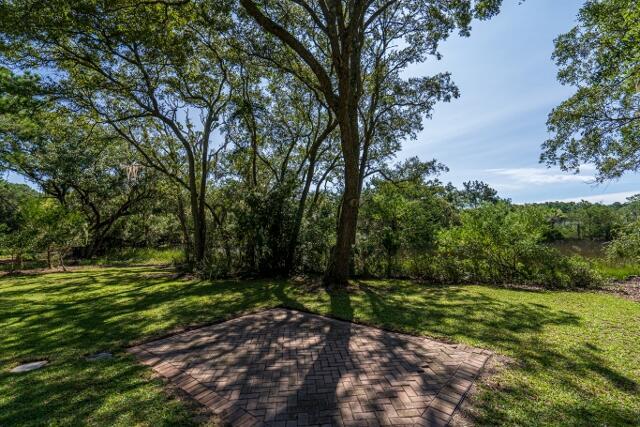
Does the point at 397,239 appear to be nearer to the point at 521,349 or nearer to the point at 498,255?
the point at 498,255

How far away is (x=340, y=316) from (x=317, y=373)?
2.26 metres

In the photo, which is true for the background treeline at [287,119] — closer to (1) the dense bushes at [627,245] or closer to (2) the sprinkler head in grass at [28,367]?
(1) the dense bushes at [627,245]

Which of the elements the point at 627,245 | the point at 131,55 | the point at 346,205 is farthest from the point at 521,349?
the point at 131,55

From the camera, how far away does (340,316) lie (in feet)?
18.1

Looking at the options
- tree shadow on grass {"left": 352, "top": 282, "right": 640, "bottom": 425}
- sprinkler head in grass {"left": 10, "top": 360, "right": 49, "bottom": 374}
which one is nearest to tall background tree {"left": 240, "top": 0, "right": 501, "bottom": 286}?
tree shadow on grass {"left": 352, "top": 282, "right": 640, "bottom": 425}

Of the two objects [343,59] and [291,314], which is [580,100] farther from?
[291,314]

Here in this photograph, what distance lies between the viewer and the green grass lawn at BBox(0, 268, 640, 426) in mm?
2641

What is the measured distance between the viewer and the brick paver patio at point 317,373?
2574 millimetres

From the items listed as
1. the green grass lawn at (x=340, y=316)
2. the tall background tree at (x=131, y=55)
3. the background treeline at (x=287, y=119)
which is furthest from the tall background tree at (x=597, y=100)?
the tall background tree at (x=131, y=55)

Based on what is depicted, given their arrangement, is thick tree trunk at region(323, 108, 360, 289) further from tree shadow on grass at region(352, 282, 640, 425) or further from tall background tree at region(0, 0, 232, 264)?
tall background tree at region(0, 0, 232, 264)

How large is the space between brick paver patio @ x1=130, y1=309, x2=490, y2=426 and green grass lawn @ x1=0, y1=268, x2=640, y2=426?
298mm

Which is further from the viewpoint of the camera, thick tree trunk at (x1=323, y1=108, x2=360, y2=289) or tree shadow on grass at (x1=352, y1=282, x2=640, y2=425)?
thick tree trunk at (x1=323, y1=108, x2=360, y2=289)

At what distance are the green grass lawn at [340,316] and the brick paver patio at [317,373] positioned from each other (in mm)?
298

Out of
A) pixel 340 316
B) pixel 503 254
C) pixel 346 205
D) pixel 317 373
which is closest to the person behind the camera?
pixel 317 373
